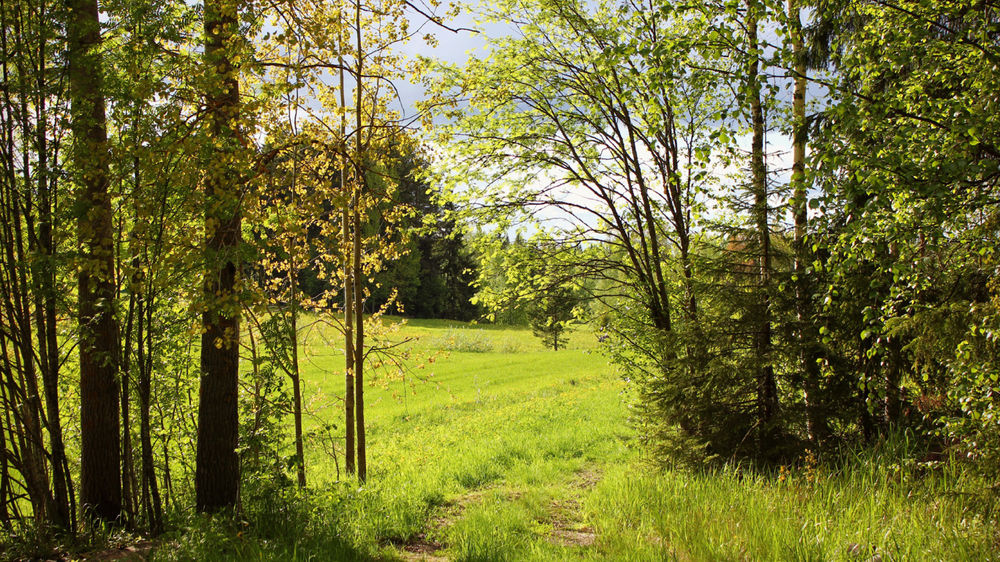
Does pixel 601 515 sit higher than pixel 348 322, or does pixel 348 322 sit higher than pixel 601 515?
pixel 348 322

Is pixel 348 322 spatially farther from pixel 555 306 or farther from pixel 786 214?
pixel 786 214

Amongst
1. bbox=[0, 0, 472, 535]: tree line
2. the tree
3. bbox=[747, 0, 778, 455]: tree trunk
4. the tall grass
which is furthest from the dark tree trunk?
bbox=[747, 0, 778, 455]: tree trunk

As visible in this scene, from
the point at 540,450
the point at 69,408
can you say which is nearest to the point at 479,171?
the point at 540,450

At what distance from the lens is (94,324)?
5.51 metres

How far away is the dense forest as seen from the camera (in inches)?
155

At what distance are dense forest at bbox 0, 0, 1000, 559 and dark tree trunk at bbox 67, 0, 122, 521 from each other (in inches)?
1.2

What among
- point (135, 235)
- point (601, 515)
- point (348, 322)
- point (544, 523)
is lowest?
point (544, 523)

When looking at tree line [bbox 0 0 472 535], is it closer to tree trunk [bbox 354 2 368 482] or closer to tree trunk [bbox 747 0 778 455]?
tree trunk [bbox 354 2 368 482]

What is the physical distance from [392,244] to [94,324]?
11.8ft

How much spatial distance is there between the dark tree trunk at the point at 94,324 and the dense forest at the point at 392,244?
0.10 ft

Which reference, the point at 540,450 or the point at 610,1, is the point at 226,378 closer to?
the point at 540,450

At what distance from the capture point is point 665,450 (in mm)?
6594

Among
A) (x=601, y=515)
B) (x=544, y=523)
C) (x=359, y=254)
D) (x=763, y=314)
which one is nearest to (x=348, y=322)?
(x=359, y=254)

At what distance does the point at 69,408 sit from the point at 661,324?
7.35 metres
